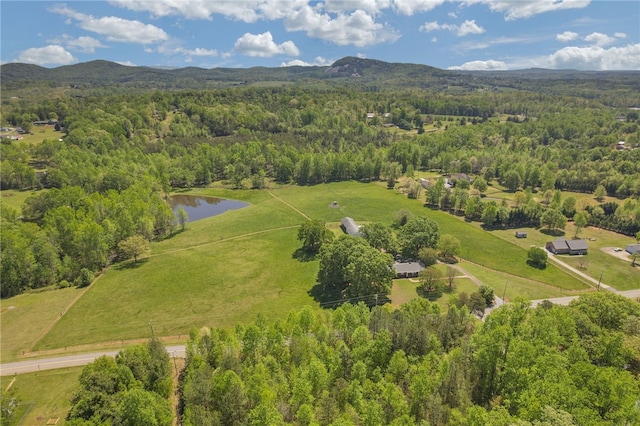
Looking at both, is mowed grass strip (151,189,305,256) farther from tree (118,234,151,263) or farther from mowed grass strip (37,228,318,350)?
mowed grass strip (37,228,318,350)

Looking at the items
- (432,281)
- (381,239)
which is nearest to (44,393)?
(381,239)

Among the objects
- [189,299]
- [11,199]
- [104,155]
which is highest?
[104,155]

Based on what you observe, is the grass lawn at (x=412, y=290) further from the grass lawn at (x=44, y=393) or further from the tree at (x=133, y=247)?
the tree at (x=133, y=247)

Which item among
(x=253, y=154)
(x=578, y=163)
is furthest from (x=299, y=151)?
(x=578, y=163)

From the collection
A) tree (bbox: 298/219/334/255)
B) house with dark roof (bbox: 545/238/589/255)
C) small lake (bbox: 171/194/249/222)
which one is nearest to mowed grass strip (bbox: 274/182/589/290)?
house with dark roof (bbox: 545/238/589/255)

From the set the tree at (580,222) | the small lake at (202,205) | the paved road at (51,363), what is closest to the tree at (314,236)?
the paved road at (51,363)

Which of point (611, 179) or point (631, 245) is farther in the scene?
point (611, 179)

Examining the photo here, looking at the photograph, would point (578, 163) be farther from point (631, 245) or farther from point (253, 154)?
point (253, 154)
